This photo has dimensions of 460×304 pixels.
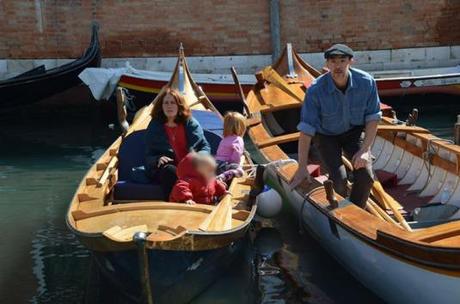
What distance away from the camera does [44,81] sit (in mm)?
8602

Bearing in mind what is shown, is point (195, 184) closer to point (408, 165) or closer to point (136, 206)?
point (136, 206)

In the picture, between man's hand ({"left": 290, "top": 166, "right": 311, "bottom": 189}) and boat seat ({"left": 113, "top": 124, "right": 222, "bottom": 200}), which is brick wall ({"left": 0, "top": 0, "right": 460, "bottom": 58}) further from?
man's hand ({"left": 290, "top": 166, "right": 311, "bottom": 189})

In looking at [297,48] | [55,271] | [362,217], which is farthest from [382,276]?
[297,48]

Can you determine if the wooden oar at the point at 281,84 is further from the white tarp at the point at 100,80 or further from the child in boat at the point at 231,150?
the white tarp at the point at 100,80

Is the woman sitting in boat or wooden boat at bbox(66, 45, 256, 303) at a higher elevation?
the woman sitting in boat

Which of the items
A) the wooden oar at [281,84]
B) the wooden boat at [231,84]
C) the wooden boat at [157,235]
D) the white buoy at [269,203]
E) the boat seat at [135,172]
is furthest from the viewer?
the wooden boat at [231,84]

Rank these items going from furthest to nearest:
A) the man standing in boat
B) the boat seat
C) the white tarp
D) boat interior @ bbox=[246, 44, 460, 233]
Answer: the white tarp → boat interior @ bbox=[246, 44, 460, 233] → the boat seat → the man standing in boat

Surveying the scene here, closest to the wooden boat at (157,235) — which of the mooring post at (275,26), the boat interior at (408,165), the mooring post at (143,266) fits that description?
the mooring post at (143,266)

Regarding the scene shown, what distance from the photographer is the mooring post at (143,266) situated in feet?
9.62

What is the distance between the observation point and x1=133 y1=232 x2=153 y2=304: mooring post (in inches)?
115

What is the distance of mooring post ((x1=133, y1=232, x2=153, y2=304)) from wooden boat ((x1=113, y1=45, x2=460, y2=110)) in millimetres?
5524

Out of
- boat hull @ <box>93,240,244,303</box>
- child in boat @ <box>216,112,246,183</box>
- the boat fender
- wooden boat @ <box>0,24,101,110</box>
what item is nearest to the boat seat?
child in boat @ <box>216,112,246,183</box>

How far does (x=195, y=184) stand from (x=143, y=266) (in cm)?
78

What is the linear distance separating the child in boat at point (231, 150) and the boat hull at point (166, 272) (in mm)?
797
